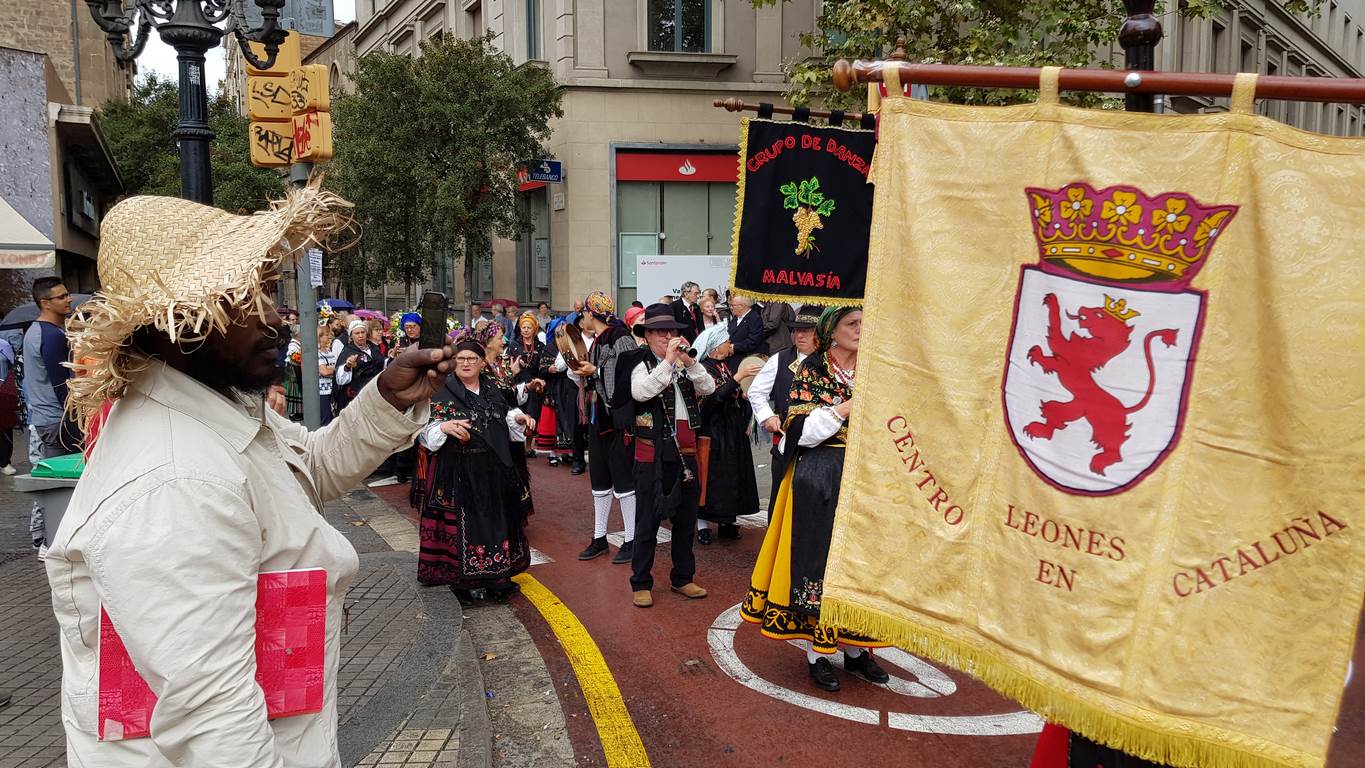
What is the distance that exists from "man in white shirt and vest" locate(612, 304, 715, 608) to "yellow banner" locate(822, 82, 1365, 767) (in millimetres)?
3659

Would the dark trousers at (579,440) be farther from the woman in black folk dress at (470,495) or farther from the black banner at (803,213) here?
the black banner at (803,213)

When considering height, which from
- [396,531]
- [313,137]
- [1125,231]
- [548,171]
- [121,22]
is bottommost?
[396,531]

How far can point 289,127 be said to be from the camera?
26.6 ft

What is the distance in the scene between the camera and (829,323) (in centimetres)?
490

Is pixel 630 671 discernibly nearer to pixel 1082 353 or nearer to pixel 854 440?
pixel 854 440

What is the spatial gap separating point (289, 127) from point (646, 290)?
36.3 feet

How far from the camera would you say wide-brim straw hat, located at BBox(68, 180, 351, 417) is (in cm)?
173

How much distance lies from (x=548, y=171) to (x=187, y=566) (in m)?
20.6

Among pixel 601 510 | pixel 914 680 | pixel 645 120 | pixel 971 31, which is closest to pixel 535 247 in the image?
pixel 645 120

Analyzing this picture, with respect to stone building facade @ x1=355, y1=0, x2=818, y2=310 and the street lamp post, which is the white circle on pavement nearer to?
the street lamp post

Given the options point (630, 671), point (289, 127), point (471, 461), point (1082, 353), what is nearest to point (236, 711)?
point (1082, 353)

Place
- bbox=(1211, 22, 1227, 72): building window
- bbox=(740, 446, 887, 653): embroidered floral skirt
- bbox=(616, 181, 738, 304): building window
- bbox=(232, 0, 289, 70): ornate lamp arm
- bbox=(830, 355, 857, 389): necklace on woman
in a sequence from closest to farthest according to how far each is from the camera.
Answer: bbox=(740, 446, 887, 653): embroidered floral skirt, bbox=(830, 355, 857, 389): necklace on woman, bbox=(232, 0, 289, 70): ornate lamp arm, bbox=(616, 181, 738, 304): building window, bbox=(1211, 22, 1227, 72): building window

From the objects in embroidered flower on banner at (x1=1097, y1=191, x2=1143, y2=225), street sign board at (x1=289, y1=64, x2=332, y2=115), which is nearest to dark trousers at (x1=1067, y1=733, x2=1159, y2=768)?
embroidered flower on banner at (x1=1097, y1=191, x2=1143, y2=225)

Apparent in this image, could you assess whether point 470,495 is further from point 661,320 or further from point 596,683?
point 596,683
